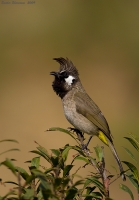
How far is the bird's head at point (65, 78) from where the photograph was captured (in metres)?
3.67

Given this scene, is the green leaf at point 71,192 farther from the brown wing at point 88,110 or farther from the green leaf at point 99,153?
the brown wing at point 88,110

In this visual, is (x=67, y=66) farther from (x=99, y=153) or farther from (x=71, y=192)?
(x=71, y=192)

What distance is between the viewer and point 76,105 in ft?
12.2

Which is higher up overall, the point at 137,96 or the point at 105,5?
the point at 105,5

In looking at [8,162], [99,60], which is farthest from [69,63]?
[99,60]

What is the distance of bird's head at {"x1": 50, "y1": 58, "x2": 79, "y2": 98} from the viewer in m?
3.67

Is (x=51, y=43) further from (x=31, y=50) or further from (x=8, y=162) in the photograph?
(x=8, y=162)

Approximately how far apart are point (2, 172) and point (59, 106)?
2023 millimetres

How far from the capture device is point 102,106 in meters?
7.07

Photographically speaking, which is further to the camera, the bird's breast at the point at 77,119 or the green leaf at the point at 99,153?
the bird's breast at the point at 77,119

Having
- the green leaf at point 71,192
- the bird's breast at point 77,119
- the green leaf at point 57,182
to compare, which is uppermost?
the bird's breast at point 77,119

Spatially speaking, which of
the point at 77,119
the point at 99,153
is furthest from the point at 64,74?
the point at 99,153

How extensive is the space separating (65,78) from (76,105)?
0.22 meters

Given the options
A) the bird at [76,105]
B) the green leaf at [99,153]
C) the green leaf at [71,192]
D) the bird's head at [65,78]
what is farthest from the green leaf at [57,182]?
the bird's head at [65,78]
